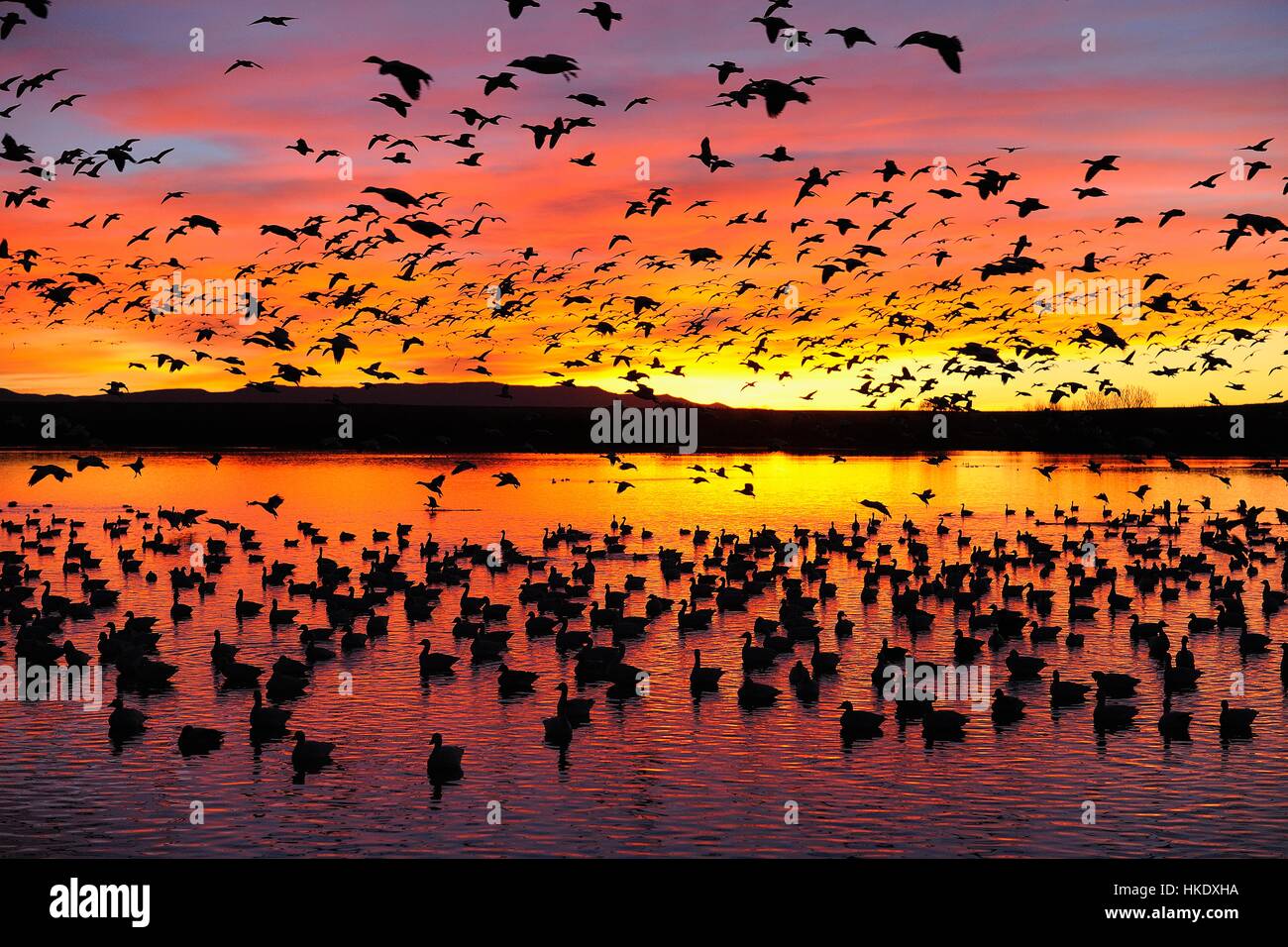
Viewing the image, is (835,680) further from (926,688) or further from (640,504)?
(640,504)

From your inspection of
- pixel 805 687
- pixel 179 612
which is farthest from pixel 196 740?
pixel 179 612

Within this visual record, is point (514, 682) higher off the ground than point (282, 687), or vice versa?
point (282, 687)

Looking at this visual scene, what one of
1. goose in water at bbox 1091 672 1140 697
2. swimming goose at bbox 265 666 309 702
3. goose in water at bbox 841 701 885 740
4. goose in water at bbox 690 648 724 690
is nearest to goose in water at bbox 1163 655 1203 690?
goose in water at bbox 1091 672 1140 697

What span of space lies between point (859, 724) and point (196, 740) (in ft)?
45.1

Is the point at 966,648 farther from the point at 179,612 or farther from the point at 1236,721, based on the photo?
the point at 179,612

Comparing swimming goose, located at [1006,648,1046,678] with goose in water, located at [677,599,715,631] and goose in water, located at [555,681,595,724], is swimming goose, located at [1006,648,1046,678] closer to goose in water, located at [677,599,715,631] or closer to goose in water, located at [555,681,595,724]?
goose in water, located at [677,599,715,631]

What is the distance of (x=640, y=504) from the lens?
306 ft

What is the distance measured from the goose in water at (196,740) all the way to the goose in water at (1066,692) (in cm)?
1914

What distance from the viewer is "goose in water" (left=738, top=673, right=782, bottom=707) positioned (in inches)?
1243

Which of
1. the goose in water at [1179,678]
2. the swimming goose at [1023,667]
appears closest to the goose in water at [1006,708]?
the swimming goose at [1023,667]

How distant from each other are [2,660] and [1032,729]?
2718cm

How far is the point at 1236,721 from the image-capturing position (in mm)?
28516

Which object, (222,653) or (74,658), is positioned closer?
(222,653)
